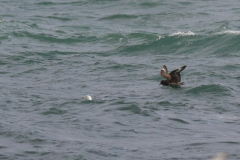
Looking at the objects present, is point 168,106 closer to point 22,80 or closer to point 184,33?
point 22,80

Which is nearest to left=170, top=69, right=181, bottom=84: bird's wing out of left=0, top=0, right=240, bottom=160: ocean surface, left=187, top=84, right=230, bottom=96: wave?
left=0, top=0, right=240, bottom=160: ocean surface

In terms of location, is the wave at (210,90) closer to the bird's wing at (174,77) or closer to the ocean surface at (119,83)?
the ocean surface at (119,83)

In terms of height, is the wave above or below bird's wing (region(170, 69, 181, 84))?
below

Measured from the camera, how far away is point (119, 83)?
43.9ft

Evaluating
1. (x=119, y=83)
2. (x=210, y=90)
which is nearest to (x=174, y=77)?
(x=210, y=90)

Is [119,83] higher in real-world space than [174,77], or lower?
lower

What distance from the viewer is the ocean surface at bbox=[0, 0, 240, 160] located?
892cm

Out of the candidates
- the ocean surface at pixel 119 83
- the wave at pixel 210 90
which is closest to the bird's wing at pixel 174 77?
the ocean surface at pixel 119 83

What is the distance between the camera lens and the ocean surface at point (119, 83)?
8.92 m

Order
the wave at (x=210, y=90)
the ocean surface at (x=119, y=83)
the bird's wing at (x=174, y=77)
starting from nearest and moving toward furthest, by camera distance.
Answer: the ocean surface at (x=119, y=83) → the wave at (x=210, y=90) → the bird's wing at (x=174, y=77)

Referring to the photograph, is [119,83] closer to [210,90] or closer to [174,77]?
[174,77]

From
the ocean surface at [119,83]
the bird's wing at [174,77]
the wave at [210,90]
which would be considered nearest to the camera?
the ocean surface at [119,83]

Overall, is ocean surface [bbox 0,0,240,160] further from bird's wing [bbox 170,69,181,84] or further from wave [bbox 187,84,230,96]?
bird's wing [bbox 170,69,181,84]

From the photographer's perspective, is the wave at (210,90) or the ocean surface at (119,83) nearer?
the ocean surface at (119,83)
